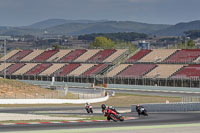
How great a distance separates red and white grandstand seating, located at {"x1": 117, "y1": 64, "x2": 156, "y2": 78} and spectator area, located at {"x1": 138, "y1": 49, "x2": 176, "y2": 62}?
3.96 metres

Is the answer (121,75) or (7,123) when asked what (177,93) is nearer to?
(121,75)

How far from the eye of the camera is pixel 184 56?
102 meters

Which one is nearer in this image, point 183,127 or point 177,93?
point 183,127

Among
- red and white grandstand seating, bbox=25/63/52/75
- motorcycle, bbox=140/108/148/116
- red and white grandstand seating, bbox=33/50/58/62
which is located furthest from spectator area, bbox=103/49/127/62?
motorcycle, bbox=140/108/148/116

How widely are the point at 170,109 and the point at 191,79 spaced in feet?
126

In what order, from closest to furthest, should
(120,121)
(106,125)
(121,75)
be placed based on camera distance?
(106,125), (120,121), (121,75)

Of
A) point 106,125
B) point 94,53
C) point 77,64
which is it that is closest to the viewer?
point 106,125

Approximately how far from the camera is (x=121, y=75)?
99000 mm

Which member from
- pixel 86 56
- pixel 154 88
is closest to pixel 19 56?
pixel 86 56

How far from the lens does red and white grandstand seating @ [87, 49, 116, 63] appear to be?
117137 mm

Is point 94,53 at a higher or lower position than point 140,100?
higher

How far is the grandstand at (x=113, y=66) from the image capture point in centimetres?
9219

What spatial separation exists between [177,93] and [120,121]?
46.7 m

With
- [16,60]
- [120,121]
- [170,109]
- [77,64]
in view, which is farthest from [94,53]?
[120,121]
